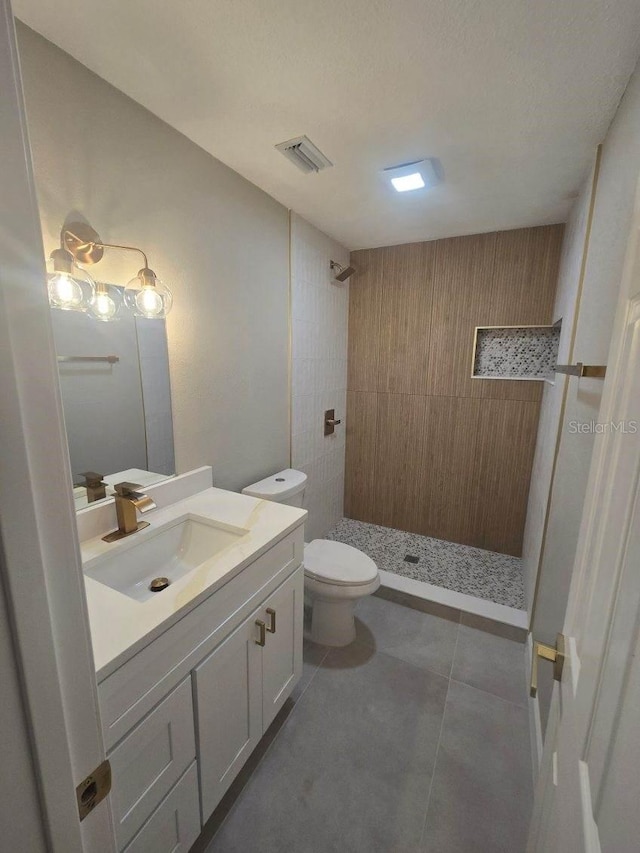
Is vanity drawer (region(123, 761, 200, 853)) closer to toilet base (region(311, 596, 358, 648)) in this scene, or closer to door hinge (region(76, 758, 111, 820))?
door hinge (region(76, 758, 111, 820))

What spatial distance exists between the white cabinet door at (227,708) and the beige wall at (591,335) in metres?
1.08

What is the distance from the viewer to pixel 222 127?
1.39 metres

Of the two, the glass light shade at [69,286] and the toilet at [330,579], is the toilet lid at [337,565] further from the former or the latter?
the glass light shade at [69,286]

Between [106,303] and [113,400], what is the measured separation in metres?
0.34

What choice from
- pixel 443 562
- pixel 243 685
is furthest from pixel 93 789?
pixel 443 562

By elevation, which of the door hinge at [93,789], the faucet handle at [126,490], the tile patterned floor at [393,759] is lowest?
the tile patterned floor at [393,759]

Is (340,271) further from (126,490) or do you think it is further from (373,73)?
(126,490)

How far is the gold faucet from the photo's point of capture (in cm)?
126

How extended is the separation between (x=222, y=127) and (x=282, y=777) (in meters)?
2.46

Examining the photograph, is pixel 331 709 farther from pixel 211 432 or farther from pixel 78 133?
pixel 78 133

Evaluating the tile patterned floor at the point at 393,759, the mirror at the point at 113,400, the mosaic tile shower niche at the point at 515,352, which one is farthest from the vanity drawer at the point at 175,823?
the mosaic tile shower niche at the point at 515,352

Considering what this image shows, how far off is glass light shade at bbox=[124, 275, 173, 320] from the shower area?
1903 mm

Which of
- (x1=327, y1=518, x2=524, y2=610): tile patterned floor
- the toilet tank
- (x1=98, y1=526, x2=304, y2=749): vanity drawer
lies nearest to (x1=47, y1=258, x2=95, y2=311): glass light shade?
(x1=98, y1=526, x2=304, y2=749): vanity drawer

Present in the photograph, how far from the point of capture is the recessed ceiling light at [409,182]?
1693 millimetres
